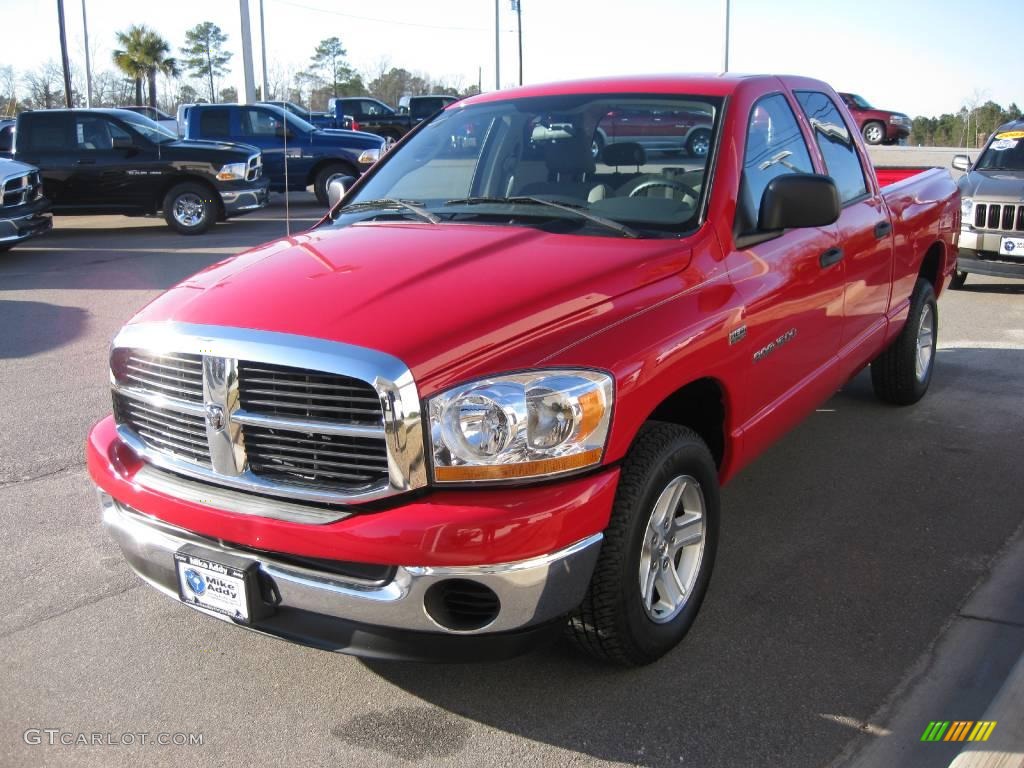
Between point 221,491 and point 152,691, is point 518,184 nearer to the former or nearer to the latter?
point 221,491

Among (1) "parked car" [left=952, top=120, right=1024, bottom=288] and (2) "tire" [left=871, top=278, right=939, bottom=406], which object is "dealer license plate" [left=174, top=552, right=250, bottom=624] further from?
(1) "parked car" [left=952, top=120, right=1024, bottom=288]

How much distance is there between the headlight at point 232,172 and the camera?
14.5 meters

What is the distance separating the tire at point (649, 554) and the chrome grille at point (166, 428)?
1205 mm

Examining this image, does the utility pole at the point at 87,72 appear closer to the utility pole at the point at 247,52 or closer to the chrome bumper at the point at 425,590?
the utility pole at the point at 247,52

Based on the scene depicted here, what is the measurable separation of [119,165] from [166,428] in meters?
12.6

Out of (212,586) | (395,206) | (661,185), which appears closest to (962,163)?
(661,185)

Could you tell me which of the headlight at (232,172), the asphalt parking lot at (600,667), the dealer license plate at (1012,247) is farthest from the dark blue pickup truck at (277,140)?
the asphalt parking lot at (600,667)

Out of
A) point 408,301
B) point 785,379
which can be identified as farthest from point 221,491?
point 785,379

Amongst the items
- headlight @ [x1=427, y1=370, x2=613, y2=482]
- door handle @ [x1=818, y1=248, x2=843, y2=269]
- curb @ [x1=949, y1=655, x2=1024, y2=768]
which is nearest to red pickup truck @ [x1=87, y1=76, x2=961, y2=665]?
headlight @ [x1=427, y1=370, x2=613, y2=482]

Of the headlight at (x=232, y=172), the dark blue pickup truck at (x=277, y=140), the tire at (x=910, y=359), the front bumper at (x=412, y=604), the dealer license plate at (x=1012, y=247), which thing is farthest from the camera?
the dark blue pickup truck at (x=277, y=140)

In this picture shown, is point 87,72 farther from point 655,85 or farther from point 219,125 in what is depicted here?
point 655,85

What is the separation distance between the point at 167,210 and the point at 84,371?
8293 millimetres

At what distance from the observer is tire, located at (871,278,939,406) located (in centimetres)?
580

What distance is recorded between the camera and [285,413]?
2768 millimetres
